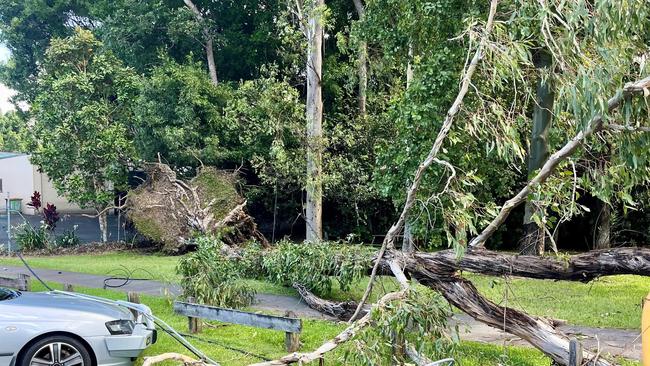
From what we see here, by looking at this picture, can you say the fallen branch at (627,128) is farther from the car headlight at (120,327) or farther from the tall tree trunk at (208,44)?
the tall tree trunk at (208,44)

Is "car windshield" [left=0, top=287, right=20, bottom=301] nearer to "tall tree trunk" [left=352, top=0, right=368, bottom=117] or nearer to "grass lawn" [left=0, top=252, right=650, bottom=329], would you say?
"grass lawn" [left=0, top=252, right=650, bottom=329]

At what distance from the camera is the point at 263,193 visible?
21266mm

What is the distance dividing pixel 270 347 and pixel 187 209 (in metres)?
10.0

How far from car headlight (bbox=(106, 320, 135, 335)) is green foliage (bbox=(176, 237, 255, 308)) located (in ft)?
8.73

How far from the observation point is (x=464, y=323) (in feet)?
23.2

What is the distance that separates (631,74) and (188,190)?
44.8 ft

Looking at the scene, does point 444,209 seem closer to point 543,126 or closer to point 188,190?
point 543,126

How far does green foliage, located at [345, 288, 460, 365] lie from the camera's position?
4816 millimetres

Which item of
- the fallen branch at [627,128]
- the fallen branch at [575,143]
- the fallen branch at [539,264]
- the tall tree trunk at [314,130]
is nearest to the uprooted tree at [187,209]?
the tall tree trunk at [314,130]

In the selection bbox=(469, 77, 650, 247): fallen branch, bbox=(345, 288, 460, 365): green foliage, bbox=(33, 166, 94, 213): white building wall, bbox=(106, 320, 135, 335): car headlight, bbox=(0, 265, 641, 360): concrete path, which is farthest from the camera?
bbox=(33, 166, 94, 213): white building wall

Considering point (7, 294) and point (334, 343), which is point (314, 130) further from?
point (334, 343)

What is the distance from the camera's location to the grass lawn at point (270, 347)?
6285 mm

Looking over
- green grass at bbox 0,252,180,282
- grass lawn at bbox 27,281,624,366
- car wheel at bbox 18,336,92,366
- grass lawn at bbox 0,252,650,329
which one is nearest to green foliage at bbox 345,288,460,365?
grass lawn at bbox 27,281,624,366

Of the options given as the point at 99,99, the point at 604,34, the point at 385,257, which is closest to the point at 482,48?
the point at 604,34
